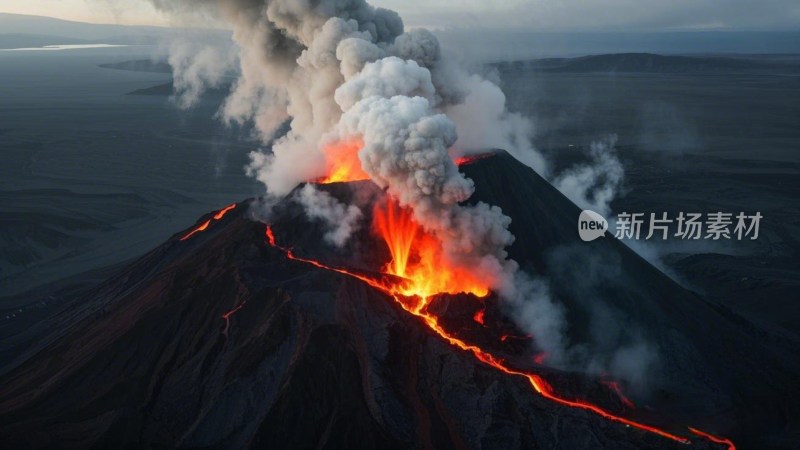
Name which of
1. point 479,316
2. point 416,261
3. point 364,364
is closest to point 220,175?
point 416,261

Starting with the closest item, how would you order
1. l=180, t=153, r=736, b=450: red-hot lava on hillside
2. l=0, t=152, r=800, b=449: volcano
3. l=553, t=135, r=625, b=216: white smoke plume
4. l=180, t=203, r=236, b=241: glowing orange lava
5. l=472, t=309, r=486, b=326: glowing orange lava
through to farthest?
l=0, t=152, r=800, b=449: volcano
l=180, t=153, r=736, b=450: red-hot lava on hillside
l=472, t=309, r=486, b=326: glowing orange lava
l=180, t=203, r=236, b=241: glowing orange lava
l=553, t=135, r=625, b=216: white smoke plume

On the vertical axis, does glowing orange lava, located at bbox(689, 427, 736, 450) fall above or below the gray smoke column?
below

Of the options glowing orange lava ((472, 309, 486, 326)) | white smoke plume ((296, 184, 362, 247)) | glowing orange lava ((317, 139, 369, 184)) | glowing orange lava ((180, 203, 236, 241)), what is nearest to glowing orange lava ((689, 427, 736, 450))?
glowing orange lava ((472, 309, 486, 326))

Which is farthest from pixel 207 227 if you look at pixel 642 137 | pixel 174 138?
pixel 642 137

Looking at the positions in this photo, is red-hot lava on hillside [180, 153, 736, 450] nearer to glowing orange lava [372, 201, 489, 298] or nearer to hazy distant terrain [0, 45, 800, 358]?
glowing orange lava [372, 201, 489, 298]

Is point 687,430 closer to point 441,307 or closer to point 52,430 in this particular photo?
point 441,307
